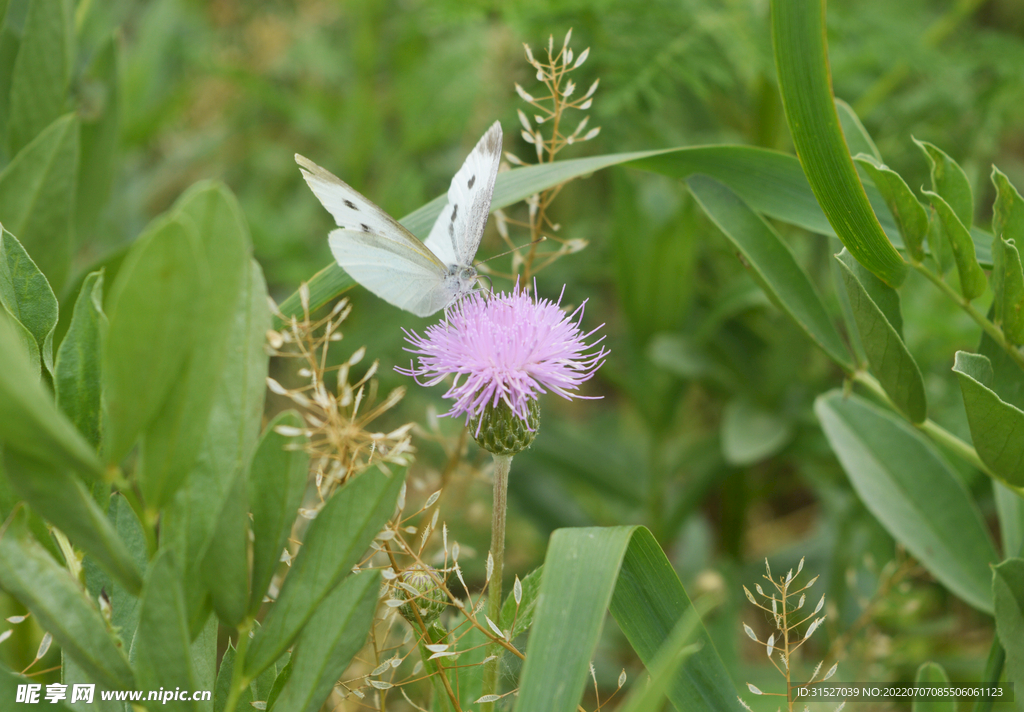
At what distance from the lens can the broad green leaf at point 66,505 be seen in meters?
0.36

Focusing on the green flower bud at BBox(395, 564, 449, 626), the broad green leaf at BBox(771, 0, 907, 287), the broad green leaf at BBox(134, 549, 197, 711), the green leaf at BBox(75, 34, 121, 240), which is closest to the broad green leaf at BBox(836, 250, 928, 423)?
the broad green leaf at BBox(771, 0, 907, 287)

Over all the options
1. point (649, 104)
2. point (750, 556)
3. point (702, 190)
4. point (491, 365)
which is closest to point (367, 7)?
point (649, 104)

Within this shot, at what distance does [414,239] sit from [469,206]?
5 cm

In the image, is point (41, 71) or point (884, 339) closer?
point (884, 339)

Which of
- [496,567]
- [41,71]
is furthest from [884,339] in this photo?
[41,71]

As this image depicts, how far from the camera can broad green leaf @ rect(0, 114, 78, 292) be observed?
2.15 ft

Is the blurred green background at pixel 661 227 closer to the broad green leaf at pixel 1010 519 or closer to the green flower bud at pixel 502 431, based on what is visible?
the broad green leaf at pixel 1010 519

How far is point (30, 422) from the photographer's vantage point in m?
0.31

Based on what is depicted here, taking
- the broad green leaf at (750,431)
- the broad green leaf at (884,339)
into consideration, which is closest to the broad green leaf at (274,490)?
the broad green leaf at (884,339)

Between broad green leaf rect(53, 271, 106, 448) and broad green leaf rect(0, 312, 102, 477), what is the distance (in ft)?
0.35

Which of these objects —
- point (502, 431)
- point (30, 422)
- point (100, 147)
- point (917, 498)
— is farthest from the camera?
point (100, 147)

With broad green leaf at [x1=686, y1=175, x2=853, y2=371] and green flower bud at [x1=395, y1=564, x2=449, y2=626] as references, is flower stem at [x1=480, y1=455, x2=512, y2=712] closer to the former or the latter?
green flower bud at [x1=395, y1=564, x2=449, y2=626]

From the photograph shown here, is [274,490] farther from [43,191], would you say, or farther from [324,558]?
[43,191]

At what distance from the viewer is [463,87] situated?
131 cm
